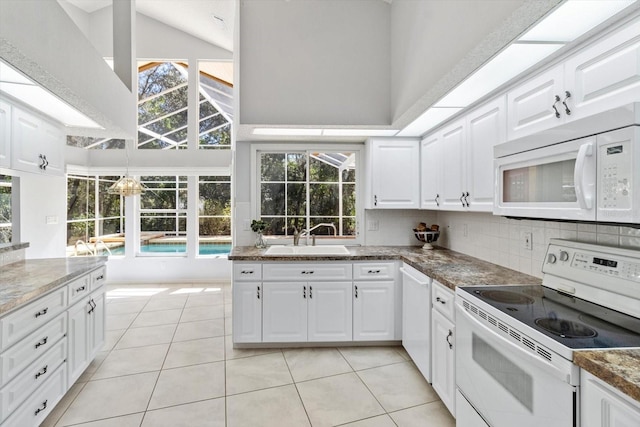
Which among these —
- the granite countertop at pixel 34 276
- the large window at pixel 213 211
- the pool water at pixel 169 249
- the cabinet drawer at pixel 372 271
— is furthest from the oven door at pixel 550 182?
the pool water at pixel 169 249

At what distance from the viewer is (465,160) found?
235cm

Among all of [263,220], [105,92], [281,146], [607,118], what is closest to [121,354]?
[263,220]

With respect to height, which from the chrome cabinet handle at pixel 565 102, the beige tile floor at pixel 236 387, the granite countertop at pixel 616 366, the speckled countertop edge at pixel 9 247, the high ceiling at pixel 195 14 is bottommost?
the beige tile floor at pixel 236 387

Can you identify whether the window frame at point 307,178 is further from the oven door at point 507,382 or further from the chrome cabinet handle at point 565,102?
the chrome cabinet handle at point 565,102

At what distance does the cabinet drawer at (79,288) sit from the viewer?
7.38 feet

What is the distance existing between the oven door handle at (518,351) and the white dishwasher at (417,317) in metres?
0.64

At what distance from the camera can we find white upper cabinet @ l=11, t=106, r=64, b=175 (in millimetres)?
2295

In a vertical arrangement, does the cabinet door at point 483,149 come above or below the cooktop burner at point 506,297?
above

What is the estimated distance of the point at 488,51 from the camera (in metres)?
1.55

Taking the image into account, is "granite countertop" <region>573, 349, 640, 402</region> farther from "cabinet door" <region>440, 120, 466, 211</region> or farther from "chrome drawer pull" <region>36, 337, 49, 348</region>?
"chrome drawer pull" <region>36, 337, 49, 348</region>

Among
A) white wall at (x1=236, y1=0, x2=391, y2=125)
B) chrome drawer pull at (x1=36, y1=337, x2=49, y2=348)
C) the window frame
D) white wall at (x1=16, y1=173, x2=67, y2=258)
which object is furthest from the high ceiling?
chrome drawer pull at (x1=36, y1=337, x2=49, y2=348)

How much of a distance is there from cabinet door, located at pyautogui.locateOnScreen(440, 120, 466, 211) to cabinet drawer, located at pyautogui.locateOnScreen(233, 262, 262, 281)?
1.66 m

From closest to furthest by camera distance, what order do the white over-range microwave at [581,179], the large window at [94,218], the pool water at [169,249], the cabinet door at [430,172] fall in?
the white over-range microwave at [581,179] < the cabinet door at [430,172] < the large window at [94,218] < the pool water at [169,249]

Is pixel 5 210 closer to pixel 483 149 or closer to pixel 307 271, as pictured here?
pixel 307 271
